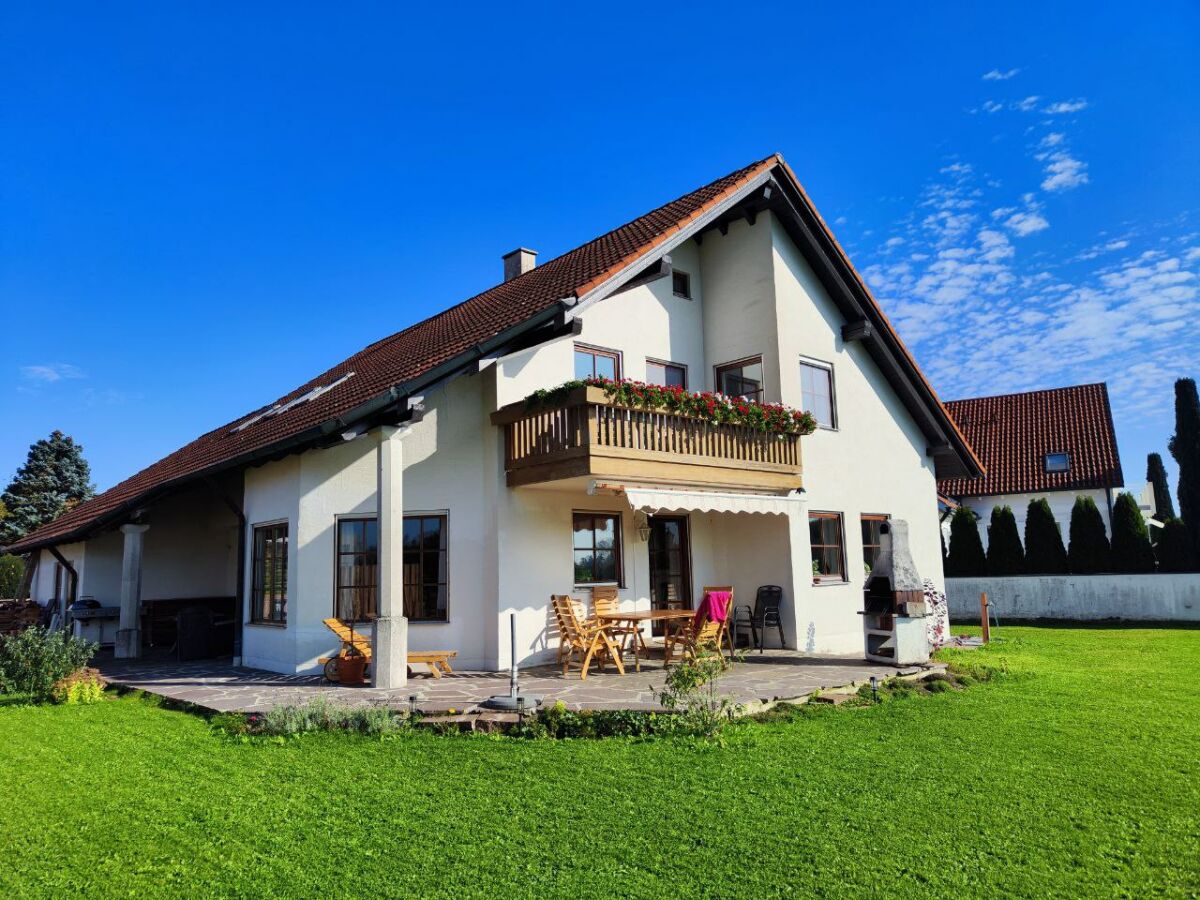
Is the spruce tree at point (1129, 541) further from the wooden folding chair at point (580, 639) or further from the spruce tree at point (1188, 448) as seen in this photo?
the wooden folding chair at point (580, 639)

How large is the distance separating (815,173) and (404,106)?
8.12m

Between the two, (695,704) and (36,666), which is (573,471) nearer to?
(695,704)

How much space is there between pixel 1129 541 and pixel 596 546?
20081 millimetres

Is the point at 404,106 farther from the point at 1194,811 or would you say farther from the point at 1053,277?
the point at 1194,811

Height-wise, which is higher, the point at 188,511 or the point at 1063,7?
the point at 1063,7

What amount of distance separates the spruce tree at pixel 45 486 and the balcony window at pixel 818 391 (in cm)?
4012

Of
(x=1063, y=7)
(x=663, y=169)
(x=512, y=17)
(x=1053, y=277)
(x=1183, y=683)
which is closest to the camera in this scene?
(x=1063, y=7)

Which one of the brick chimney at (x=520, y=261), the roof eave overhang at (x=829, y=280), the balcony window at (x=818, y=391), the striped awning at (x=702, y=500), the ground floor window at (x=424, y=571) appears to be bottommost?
the ground floor window at (x=424, y=571)

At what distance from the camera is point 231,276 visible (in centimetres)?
1806

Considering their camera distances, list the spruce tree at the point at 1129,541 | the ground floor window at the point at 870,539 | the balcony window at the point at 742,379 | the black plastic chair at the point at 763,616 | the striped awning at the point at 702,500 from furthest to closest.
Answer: the spruce tree at the point at 1129,541 < the ground floor window at the point at 870,539 < the balcony window at the point at 742,379 < the black plastic chair at the point at 763,616 < the striped awning at the point at 702,500

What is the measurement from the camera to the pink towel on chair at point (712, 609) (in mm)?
11266

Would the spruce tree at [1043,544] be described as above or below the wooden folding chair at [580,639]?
above

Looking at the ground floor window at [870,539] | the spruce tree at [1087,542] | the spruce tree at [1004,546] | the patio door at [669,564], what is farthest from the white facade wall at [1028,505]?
the patio door at [669,564]

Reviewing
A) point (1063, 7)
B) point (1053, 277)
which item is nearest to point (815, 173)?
point (1053, 277)
